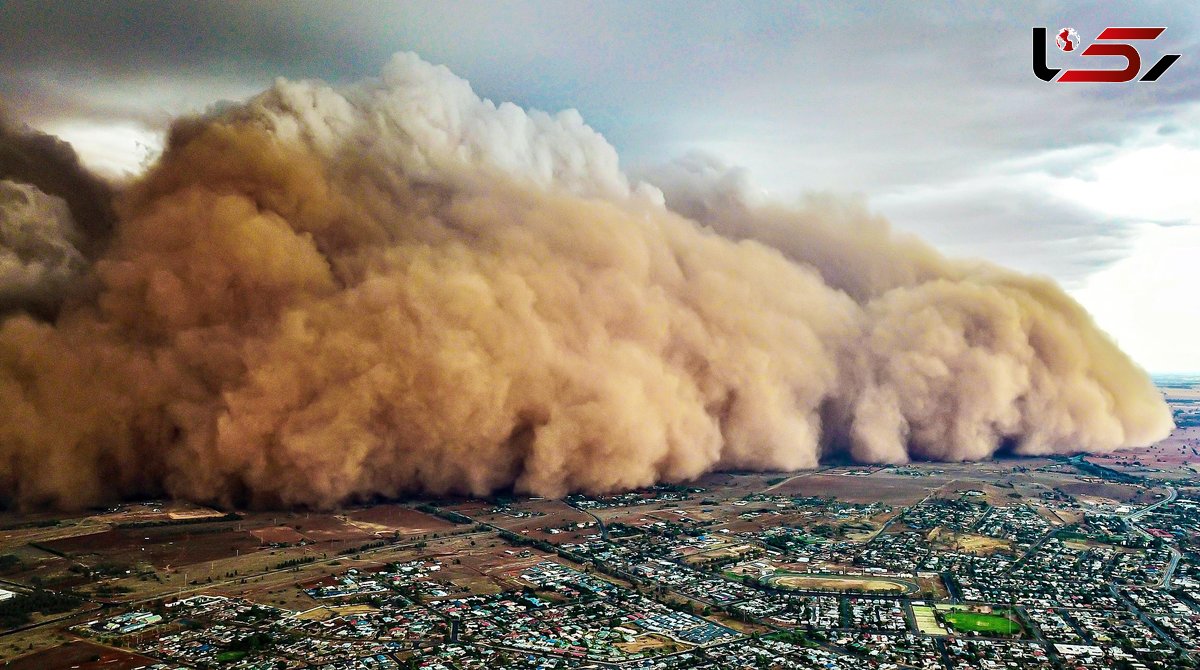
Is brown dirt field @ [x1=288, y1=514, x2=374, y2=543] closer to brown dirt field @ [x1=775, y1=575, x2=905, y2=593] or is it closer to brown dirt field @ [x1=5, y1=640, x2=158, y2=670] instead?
brown dirt field @ [x1=5, y1=640, x2=158, y2=670]

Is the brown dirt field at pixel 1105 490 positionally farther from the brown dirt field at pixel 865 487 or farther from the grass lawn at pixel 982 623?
the grass lawn at pixel 982 623

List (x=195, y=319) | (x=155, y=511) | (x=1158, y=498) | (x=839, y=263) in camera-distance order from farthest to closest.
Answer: (x=839, y=263) → (x=1158, y=498) → (x=195, y=319) → (x=155, y=511)

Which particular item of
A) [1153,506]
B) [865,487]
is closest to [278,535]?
[865,487]

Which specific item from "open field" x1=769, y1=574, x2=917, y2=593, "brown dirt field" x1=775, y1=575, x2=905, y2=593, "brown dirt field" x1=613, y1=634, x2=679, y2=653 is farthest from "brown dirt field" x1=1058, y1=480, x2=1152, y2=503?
"brown dirt field" x1=613, y1=634, x2=679, y2=653

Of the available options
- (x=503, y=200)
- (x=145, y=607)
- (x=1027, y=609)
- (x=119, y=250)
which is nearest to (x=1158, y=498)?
(x=1027, y=609)

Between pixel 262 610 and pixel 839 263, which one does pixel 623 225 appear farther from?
pixel 262 610

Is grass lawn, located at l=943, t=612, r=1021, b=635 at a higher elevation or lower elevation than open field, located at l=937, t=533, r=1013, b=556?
lower
